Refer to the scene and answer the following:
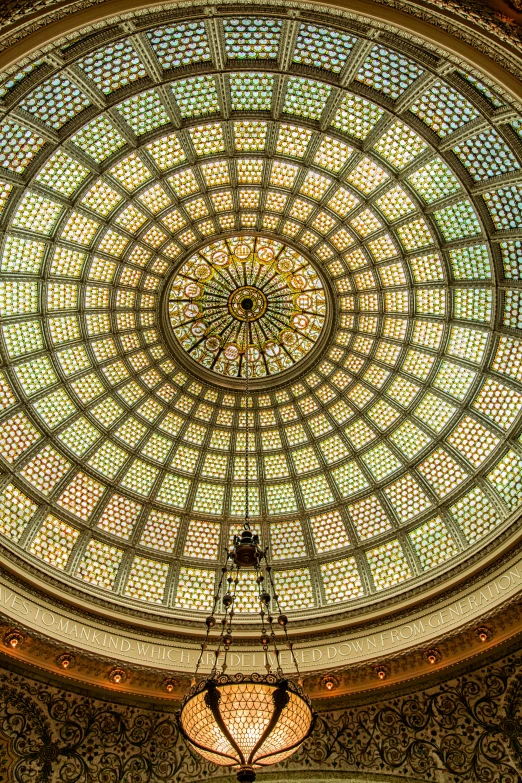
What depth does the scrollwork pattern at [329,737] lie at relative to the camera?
12266mm

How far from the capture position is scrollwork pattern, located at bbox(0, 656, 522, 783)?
40.2 feet

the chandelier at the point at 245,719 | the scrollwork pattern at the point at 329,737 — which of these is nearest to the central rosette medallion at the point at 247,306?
the scrollwork pattern at the point at 329,737

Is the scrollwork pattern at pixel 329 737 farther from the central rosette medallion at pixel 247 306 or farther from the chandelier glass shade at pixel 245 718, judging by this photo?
the central rosette medallion at pixel 247 306

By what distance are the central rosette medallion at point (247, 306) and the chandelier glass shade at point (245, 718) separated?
10048 millimetres

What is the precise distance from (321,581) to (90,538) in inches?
253

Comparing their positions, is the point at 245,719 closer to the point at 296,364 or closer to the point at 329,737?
the point at 329,737

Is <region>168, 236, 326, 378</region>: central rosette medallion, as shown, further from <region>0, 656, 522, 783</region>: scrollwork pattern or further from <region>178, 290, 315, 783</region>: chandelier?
<region>178, 290, 315, 783</region>: chandelier

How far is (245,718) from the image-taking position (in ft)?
27.5

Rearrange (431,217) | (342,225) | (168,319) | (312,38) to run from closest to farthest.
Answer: (312,38) → (431,217) → (342,225) → (168,319)

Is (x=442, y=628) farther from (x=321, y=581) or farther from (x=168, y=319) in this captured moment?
(x=168, y=319)

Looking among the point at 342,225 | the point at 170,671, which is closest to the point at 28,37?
the point at 342,225

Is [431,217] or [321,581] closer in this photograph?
[431,217]

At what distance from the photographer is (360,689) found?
44.3 ft

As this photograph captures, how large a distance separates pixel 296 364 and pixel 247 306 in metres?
2.25
